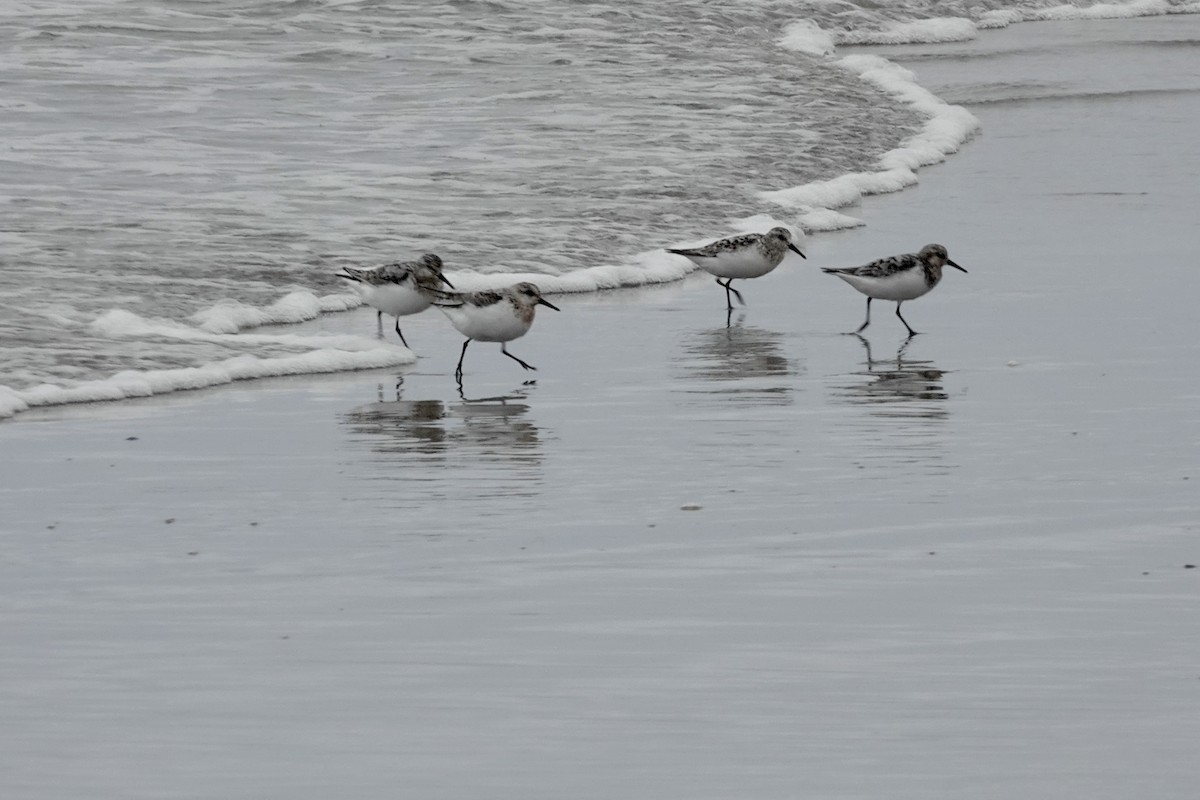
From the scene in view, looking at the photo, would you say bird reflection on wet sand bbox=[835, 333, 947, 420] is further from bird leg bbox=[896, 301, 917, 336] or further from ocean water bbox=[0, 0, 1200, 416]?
ocean water bbox=[0, 0, 1200, 416]

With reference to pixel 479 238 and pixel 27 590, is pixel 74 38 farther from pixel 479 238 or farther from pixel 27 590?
pixel 27 590

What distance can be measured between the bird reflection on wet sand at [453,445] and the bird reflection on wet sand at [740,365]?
0.96 meters

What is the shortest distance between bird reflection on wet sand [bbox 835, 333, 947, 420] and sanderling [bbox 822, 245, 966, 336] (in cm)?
90

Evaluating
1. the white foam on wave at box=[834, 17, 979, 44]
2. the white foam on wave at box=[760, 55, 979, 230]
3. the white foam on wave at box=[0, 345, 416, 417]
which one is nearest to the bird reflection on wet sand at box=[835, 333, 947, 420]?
the white foam on wave at box=[0, 345, 416, 417]

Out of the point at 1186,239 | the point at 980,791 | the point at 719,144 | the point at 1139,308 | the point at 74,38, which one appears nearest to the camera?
the point at 980,791

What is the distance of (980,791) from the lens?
4676 millimetres

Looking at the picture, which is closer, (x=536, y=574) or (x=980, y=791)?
(x=980, y=791)

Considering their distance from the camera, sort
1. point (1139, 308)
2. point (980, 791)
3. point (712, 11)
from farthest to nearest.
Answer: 1. point (712, 11)
2. point (1139, 308)
3. point (980, 791)

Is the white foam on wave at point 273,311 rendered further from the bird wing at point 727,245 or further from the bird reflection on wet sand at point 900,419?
the bird reflection on wet sand at point 900,419

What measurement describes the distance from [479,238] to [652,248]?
4.15 ft

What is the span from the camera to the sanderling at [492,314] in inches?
418

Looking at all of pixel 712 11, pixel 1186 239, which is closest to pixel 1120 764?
pixel 1186 239

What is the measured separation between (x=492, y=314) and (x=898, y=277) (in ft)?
8.77

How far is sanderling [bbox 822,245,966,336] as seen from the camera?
1195cm
